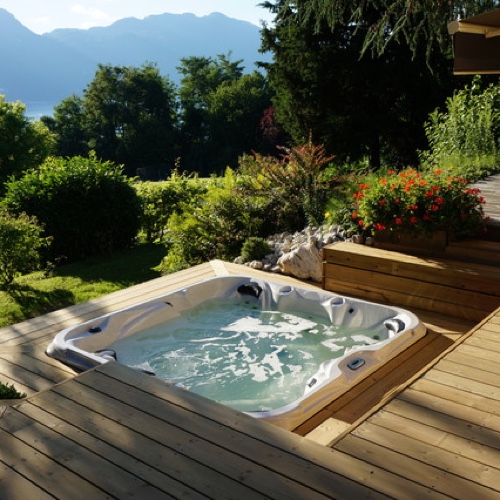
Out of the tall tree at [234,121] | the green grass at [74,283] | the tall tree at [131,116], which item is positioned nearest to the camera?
the green grass at [74,283]

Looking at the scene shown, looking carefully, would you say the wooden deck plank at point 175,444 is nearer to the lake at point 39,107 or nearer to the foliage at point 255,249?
the foliage at point 255,249

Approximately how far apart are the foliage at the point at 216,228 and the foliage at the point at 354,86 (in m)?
7.26

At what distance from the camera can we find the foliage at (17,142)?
927 inches

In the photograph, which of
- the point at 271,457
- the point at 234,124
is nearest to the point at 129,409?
the point at 271,457

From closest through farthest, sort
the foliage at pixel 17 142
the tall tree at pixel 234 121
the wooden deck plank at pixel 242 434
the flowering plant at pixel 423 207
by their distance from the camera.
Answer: the wooden deck plank at pixel 242 434
the flowering plant at pixel 423 207
the foliage at pixel 17 142
the tall tree at pixel 234 121

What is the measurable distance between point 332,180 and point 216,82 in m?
34.2

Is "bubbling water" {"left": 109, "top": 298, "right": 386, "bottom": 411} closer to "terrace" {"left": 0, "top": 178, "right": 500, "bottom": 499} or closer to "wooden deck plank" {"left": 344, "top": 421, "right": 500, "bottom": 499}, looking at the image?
"terrace" {"left": 0, "top": 178, "right": 500, "bottom": 499}

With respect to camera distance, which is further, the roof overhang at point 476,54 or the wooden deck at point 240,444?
the roof overhang at point 476,54

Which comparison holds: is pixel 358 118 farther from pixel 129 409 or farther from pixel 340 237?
pixel 129 409

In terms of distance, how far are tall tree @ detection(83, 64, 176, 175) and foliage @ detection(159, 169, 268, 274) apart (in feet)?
91.2

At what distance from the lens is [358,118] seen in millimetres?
13484

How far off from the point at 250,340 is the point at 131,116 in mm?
33460

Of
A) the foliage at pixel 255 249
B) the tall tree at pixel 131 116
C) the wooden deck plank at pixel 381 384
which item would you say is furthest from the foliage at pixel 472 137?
the tall tree at pixel 131 116

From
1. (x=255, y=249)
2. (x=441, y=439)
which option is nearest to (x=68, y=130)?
(x=255, y=249)
